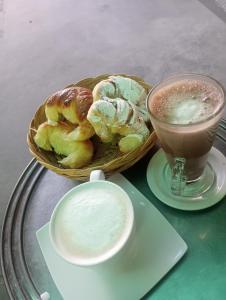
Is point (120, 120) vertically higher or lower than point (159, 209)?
higher

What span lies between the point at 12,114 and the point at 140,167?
16.3 inches

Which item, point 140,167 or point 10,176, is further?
point 10,176

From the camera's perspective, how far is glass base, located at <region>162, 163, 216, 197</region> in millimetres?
599

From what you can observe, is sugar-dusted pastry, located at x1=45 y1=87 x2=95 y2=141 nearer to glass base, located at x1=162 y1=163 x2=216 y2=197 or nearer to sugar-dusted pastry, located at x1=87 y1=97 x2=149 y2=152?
sugar-dusted pastry, located at x1=87 y1=97 x2=149 y2=152

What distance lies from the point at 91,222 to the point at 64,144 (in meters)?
0.18

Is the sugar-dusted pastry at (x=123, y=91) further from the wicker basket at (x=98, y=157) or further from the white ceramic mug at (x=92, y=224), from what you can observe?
the white ceramic mug at (x=92, y=224)

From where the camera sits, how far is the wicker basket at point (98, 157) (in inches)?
24.2

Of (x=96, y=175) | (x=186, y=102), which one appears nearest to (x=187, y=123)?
(x=186, y=102)

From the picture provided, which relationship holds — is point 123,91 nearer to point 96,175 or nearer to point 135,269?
point 96,175

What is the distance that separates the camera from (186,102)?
573 mm

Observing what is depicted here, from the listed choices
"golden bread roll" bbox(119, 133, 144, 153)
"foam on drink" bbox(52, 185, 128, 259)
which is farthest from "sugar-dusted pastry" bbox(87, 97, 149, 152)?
"foam on drink" bbox(52, 185, 128, 259)

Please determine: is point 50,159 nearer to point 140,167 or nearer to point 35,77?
point 140,167

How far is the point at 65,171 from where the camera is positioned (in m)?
0.63

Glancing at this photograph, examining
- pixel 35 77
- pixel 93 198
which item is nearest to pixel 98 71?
pixel 35 77
